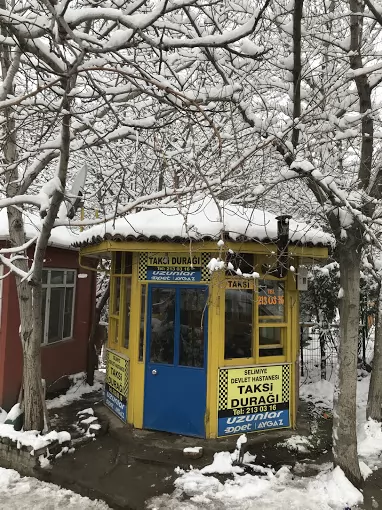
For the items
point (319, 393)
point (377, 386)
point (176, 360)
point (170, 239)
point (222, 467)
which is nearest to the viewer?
point (222, 467)

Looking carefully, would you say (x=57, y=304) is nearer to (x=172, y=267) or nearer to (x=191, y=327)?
(x=172, y=267)

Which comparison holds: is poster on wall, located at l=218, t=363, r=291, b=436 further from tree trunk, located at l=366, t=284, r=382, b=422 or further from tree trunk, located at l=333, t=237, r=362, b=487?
tree trunk, located at l=333, t=237, r=362, b=487

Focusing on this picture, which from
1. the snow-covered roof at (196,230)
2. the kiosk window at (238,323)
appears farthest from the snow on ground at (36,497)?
the snow-covered roof at (196,230)

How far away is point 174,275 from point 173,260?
0.78 ft

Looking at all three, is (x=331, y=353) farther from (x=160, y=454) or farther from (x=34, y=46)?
(x=34, y=46)

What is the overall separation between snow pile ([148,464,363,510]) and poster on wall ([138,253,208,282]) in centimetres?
272

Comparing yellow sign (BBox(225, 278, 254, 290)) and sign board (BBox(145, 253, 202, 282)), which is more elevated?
sign board (BBox(145, 253, 202, 282))

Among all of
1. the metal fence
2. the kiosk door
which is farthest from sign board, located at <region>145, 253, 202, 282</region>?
the metal fence

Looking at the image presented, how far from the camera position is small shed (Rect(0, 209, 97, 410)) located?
713cm

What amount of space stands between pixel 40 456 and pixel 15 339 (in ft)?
8.91

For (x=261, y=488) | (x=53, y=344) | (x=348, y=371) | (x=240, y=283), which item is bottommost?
(x=261, y=488)

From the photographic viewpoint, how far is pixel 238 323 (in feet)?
20.6

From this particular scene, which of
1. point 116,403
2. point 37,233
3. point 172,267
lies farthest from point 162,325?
point 37,233

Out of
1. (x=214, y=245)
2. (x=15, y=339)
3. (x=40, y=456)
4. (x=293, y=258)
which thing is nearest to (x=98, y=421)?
(x=40, y=456)
